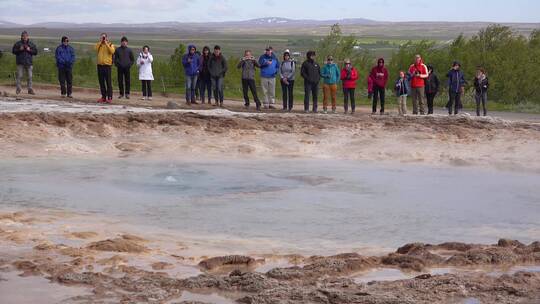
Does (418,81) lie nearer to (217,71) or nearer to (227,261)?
(217,71)

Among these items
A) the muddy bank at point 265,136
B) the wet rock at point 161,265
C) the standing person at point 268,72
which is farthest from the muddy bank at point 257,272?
the standing person at point 268,72

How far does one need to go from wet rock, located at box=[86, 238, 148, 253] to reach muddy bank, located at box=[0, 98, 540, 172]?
707 centimetres

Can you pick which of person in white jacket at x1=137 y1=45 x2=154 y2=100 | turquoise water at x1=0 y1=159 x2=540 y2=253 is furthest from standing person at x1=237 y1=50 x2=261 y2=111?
turquoise water at x1=0 y1=159 x2=540 y2=253

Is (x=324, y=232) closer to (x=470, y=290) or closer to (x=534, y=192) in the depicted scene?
(x=470, y=290)

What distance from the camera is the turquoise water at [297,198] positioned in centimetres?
1082

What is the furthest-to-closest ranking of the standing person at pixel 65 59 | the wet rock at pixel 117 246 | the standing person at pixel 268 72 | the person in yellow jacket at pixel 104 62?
the standing person at pixel 268 72 < the standing person at pixel 65 59 < the person in yellow jacket at pixel 104 62 < the wet rock at pixel 117 246

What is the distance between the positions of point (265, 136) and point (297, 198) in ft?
18.3

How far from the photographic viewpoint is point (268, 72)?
76.2ft

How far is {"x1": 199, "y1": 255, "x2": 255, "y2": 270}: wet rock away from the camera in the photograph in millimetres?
8703

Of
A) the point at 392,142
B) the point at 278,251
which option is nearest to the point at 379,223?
the point at 278,251

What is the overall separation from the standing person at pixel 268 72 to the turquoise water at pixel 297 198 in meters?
6.97

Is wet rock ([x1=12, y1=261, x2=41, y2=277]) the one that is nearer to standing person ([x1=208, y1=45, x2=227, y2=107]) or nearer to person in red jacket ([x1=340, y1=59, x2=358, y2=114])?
standing person ([x1=208, y1=45, x2=227, y2=107])

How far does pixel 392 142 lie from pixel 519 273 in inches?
389

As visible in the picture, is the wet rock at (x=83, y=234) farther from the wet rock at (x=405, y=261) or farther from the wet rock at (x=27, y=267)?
the wet rock at (x=405, y=261)
